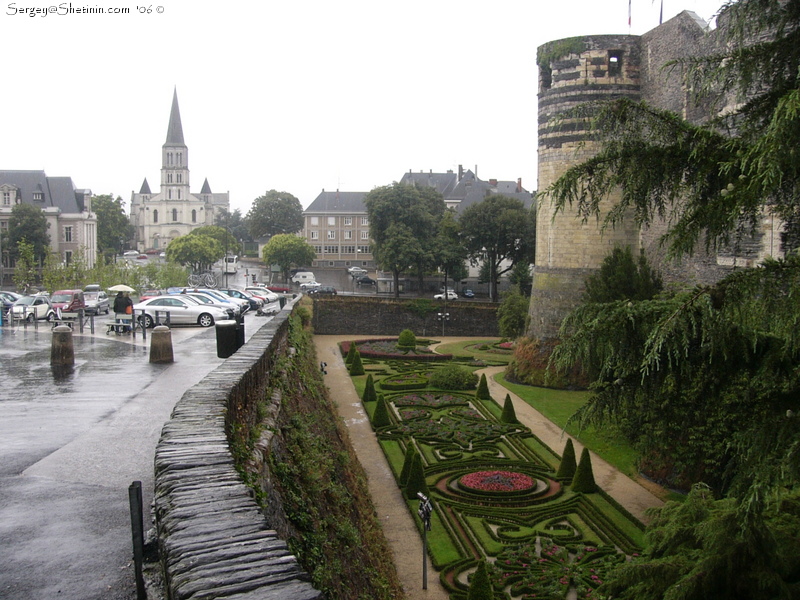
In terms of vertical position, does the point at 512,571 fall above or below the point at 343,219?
below

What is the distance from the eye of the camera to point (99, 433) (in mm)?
11539

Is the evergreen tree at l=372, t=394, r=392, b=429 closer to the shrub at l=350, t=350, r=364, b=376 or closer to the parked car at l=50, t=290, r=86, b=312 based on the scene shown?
the shrub at l=350, t=350, r=364, b=376

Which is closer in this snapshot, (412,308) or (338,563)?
(338,563)

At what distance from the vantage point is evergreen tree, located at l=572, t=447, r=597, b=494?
62.7 feet

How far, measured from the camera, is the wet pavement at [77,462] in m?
6.37

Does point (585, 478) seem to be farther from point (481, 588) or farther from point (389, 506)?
point (481, 588)

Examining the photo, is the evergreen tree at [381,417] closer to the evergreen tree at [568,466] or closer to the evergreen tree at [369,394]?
the evergreen tree at [369,394]

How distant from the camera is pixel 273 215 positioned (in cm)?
11681

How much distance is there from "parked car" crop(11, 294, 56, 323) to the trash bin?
1759 centimetres

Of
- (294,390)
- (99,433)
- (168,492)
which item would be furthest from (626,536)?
(168,492)

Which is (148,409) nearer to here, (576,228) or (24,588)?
(24,588)

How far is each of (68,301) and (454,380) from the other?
783 inches

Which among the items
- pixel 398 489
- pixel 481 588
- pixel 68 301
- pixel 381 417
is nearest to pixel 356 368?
pixel 381 417

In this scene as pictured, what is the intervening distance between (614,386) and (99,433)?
290 inches
